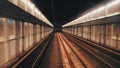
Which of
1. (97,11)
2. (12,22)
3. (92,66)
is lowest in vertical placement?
(92,66)

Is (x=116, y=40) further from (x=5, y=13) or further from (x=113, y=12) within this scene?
(x=5, y=13)

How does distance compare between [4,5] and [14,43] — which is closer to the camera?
[4,5]

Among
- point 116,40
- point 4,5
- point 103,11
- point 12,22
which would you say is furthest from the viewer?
point 103,11

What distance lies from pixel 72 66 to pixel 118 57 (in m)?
4.66

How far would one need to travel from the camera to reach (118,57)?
57.2 feet

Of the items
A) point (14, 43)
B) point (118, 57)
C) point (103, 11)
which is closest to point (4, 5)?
point (14, 43)

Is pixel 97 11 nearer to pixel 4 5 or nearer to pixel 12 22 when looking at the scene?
pixel 12 22

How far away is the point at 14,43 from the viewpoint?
44.1ft

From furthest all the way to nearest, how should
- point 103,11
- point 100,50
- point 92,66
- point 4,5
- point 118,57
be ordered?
point 103,11
point 100,50
point 118,57
point 92,66
point 4,5

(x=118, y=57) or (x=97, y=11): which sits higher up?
(x=97, y=11)

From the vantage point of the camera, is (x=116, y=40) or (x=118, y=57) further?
(x=116, y=40)

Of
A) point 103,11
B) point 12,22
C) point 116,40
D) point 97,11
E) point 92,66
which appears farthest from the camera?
point 97,11

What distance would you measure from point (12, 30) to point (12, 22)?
457mm

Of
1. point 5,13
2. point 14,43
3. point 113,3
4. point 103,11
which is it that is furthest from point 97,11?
point 5,13
